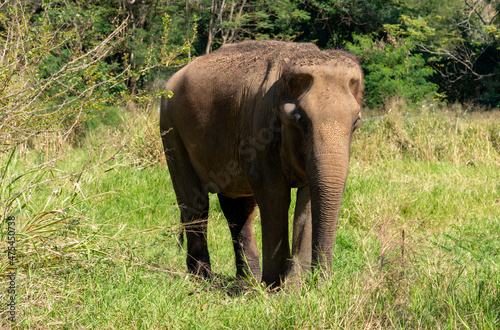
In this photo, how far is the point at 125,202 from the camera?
8.08m

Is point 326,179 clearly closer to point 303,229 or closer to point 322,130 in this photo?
point 322,130

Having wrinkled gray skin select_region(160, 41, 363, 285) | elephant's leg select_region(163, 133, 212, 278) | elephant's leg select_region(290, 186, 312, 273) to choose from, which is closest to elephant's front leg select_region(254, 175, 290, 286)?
wrinkled gray skin select_region(160, 41, 363, 285)

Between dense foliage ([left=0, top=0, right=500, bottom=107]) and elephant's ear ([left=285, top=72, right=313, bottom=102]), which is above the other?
elephant's ear ([left=285, top=72, right=313, bottom=102])

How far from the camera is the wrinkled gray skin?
13.1 feet

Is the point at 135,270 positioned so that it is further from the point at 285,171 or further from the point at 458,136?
the point at 458,136

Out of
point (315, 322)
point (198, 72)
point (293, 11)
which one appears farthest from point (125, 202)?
point (293, 11)

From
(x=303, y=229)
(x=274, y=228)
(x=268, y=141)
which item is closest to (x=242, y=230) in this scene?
(x=303, y=229)

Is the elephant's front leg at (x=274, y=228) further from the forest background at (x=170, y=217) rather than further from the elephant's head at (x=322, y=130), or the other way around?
the elephant's head at (x=322, y=130)

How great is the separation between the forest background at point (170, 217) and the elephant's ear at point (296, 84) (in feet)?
2.94

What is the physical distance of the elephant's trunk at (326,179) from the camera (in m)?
3.92

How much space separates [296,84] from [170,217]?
3.99 metres

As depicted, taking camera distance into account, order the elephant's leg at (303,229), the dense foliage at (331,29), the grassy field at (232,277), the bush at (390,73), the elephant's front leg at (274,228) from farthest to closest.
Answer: the dense foliage at (331,29)
the bush at (390,73)
the elephant's leg at (303,229)
the elephant's front leg at (274,228)
the grassy field at (232,277)

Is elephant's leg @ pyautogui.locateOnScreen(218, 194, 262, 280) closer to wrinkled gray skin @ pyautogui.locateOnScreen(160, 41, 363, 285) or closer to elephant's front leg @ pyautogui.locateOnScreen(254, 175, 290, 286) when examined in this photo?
wrinkled gray skin @ pyautogui.locateOnScreen(160, 41, 363, 285)

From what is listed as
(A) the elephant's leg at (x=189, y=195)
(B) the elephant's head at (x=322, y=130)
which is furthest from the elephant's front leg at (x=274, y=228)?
(A) the elephant's leg at (x=189, y=195)
